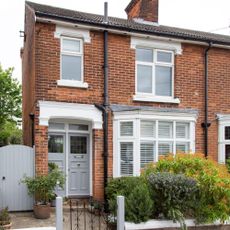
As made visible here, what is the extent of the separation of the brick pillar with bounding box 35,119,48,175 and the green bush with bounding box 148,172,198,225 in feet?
14.4

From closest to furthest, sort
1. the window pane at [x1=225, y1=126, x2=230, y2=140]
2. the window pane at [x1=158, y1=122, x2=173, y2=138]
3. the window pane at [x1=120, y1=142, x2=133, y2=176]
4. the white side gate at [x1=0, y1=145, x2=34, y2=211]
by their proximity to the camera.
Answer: the white side gate at [x1=0, y1=145, x2=34, y2=211]
the window pane at [x1=120, y1=142, x2=133, y2=176]
the window pane at [x1=158, y1=122, x2=173, y2=138]
the window pane at [x1=225, y1=126, x2=230, y2=140]

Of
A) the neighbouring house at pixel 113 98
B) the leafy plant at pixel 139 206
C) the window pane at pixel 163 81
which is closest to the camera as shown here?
the leafy plant at pixel 139 206

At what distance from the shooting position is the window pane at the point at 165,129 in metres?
12.3

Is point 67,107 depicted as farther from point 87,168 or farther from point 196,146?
point 196,146

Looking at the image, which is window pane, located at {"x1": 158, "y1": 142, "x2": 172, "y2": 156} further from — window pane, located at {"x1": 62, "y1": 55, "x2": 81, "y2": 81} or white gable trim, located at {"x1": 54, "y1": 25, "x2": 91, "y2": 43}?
white gable trim, located at {"x1": 54, "y1": 25, "x2": 91, "y2": 43}

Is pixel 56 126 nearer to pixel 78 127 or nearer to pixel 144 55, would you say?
pixel 78 127

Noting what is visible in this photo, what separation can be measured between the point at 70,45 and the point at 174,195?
6.51 meters

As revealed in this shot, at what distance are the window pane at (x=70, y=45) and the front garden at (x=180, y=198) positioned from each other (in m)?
5.51

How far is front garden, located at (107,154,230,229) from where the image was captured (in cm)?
707

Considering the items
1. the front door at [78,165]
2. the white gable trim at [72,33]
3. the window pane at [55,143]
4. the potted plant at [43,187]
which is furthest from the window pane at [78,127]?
the white gable trim at [72,33]

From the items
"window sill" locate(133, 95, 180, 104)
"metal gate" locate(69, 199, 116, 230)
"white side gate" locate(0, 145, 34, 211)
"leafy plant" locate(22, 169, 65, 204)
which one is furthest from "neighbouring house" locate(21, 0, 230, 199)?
"metal gate" locate(69, 199, 116, 230)

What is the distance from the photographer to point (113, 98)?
11891 millimetres

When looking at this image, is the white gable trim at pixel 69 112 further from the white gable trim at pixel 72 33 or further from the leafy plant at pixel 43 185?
the white gable trim at pixel 72 33

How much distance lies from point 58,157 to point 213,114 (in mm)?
5940
